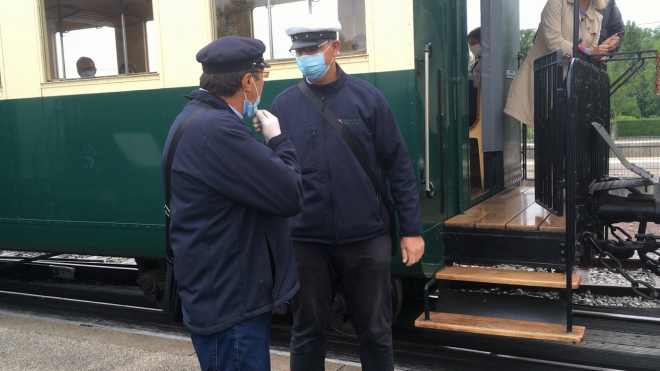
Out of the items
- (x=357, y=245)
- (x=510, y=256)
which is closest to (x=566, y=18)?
(x=510, y=256)

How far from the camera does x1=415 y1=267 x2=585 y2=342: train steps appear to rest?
3.52m

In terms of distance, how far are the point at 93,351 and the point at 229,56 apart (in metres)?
2.78

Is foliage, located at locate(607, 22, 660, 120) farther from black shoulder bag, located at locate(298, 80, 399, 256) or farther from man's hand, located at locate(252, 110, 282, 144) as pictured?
man's hand, located at locate(252, 110, 282, 144)

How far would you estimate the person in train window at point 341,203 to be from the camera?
2900mm

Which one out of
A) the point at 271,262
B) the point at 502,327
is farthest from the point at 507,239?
the point at 271,262

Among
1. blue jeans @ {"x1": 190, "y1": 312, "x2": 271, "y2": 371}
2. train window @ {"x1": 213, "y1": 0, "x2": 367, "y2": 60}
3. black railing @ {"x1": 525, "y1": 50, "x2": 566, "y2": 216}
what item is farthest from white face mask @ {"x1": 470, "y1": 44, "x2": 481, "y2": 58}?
blue jeans @ {"x1": 190, "y1": 312, "x2": 271, "y2": 371}

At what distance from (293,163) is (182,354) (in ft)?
7.59

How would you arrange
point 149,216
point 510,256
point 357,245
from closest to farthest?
point 357,245, point 510,256, point 149,216

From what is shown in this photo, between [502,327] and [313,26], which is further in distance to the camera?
[502,327]

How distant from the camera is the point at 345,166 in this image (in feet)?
9.48

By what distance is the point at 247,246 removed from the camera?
83.9 inches

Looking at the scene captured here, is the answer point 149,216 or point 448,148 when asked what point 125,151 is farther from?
point 448,148

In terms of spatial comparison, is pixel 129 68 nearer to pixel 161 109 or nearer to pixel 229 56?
pixel 161 109

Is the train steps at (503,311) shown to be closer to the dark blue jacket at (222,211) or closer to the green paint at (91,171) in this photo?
the green paint at (91,171)
